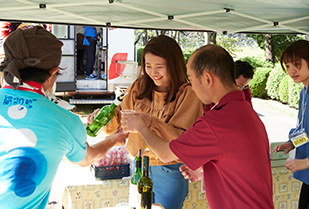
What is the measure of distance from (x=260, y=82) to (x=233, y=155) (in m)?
13.4

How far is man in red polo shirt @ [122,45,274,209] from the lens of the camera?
1.25m

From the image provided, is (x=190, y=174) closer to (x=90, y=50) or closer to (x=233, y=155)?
(x=233, y=155)

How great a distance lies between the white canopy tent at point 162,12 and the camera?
91.9 inches

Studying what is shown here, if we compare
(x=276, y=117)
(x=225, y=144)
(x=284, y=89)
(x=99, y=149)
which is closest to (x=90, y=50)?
(x=276, y=117)

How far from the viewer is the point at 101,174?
108 inches

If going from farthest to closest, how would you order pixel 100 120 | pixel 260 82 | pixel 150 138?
pixel 260 82 < pixel 100 120 < pixel 150 138

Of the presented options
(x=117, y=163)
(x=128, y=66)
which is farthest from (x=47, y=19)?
(x=128, y=66)

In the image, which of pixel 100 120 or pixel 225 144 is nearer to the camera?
pixel 225 144

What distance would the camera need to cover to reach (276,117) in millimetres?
10852

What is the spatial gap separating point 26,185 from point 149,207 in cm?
61

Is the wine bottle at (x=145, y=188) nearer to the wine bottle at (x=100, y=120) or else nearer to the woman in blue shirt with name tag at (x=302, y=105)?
the wine bottle at (x=100, y=120)

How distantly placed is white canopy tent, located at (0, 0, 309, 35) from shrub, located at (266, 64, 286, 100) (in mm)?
10165

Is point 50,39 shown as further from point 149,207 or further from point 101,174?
point 101,174

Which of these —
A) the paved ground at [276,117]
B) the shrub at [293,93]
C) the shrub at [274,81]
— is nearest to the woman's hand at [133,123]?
the paved ground at [276,117]
